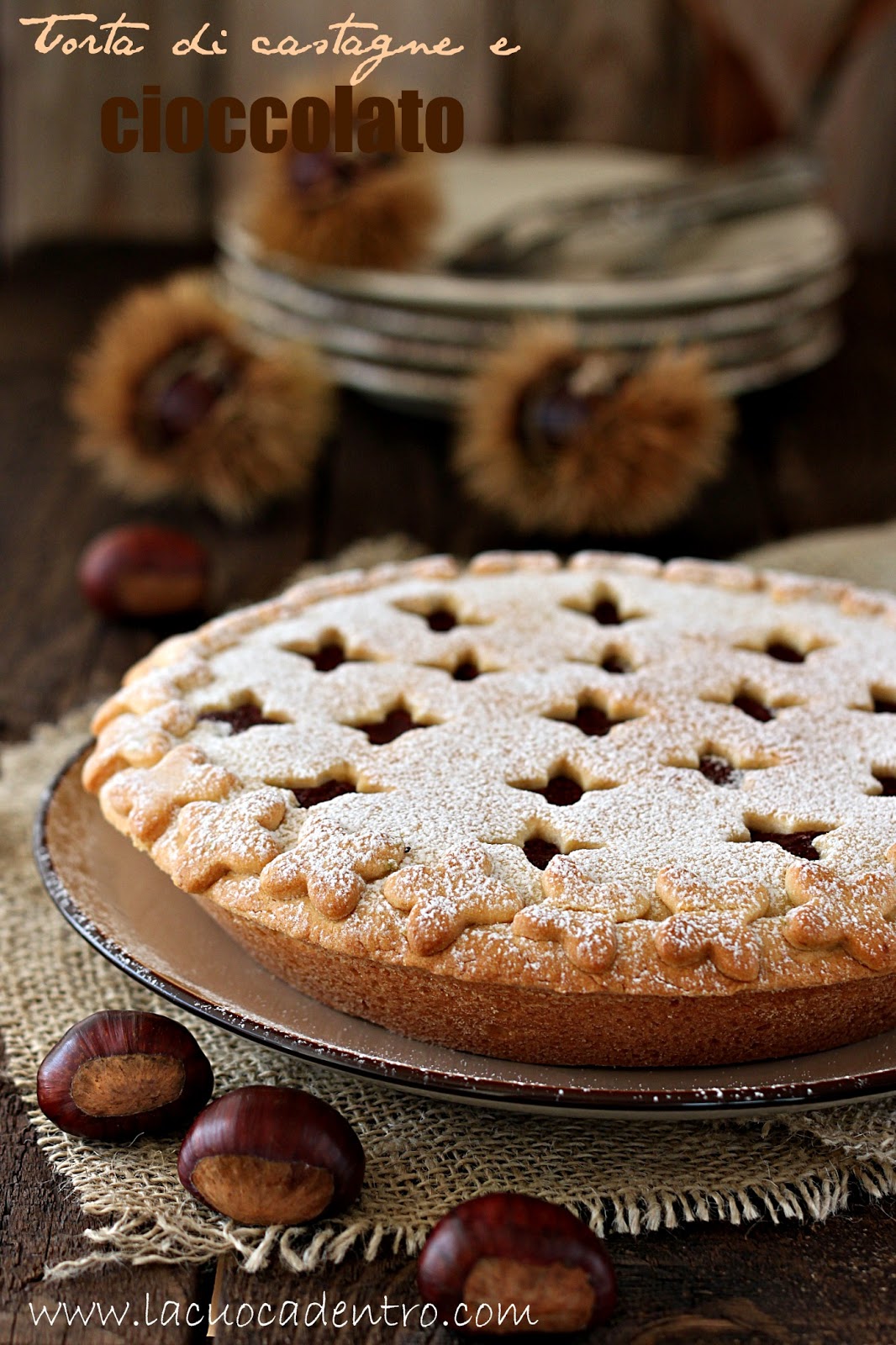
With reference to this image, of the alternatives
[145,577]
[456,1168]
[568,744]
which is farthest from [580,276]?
[456,1168]

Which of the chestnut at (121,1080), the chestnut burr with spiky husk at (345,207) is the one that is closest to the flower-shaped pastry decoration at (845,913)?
the chestnut at (121,1080)

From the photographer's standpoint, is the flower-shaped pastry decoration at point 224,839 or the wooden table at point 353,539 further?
the flower-shaped pastry decoration at point 224,839

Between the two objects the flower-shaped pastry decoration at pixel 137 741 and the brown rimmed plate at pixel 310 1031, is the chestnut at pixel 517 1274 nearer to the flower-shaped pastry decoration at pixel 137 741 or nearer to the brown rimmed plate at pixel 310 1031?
the brown rimmed plate at pixel 310 1031

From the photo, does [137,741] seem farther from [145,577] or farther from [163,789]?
[145,577]

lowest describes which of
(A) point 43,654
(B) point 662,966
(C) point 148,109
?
(A) point 43,654

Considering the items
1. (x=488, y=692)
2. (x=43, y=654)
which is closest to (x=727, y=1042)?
(x=488, y=692)

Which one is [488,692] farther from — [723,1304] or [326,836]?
[723,1304]
